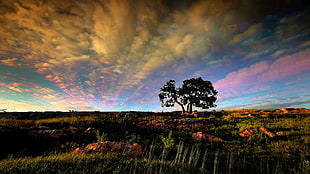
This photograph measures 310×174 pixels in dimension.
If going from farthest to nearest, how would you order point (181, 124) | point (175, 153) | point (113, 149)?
point (181, 124) < point (175, 153) < point (113, 149)

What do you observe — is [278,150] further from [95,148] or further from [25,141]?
[25,141]

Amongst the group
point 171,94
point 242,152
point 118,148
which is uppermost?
point 171,94

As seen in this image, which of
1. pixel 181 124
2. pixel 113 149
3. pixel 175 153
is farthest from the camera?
pixel 181 124

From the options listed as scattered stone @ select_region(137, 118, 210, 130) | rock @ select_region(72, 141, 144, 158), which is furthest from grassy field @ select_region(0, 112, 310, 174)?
scattered stone @ select_region(137, 118, 210, 130)

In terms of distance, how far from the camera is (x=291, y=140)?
35.5 ft

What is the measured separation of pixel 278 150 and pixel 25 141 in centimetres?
1936

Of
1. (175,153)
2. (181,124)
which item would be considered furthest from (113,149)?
(181,124)

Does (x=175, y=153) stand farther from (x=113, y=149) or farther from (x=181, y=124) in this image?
(x=181, y=124)

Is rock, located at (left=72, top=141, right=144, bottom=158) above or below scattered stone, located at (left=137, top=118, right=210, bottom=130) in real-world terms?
above

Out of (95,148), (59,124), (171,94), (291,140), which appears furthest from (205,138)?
(171,94)

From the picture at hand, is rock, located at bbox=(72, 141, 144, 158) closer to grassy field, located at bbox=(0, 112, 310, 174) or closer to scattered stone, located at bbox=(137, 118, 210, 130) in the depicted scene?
grassy field, located at bbox=(0, 112, 310, 174)

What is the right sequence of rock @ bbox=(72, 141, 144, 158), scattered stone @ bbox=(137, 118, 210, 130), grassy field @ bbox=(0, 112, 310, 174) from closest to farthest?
grassy field @ bbox=(0, 112, 310, 174) < rock @ bbox=(72, 141, 144, 158) < scattered stone @ bbox=(137, 118, 210, 130)

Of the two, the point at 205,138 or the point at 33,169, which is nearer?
the point at 33,169

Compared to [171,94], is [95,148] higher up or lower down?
lower down
